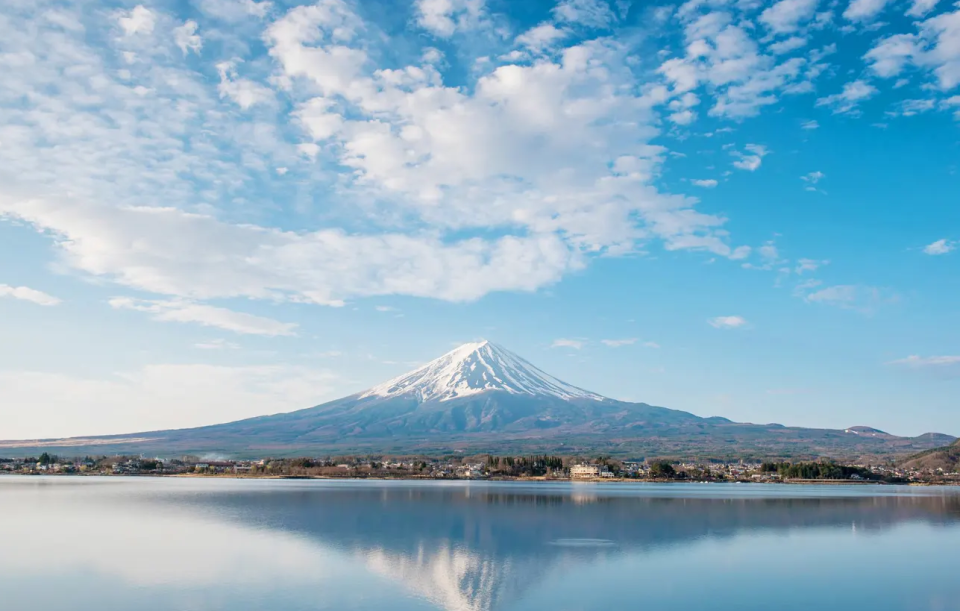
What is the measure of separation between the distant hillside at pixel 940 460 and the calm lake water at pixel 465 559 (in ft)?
266

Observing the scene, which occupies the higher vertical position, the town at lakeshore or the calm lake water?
the town at lakeshore

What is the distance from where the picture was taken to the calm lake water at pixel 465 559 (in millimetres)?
18144

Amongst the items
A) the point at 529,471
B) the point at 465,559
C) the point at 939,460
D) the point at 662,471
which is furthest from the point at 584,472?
the point at 465,559

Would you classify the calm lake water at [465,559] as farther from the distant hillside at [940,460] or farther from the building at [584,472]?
the distant hillside at [940,460]

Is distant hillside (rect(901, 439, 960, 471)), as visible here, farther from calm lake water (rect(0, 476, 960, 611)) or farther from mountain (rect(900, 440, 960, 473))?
calm lake water (rect(0, 476, 960, 611))

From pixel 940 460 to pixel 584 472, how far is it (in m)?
56.7

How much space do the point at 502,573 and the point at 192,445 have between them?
7374 inches

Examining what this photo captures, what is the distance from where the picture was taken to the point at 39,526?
105 ft

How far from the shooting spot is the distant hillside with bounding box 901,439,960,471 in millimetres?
113375

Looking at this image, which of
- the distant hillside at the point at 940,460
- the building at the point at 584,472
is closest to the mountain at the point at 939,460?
the distant hillside at the point at 940,460

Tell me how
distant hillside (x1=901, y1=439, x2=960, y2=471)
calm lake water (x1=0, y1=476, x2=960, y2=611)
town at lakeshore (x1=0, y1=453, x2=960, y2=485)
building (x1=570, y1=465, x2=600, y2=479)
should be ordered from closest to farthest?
calm lake water (x1=0, y1=476, x2=960, y2=611) → town at lakeshore (x1=0, y1=453, x2=960, y2=485) → building (x1=570, y1=465, x2=600, y2=479) → distant hillside (x1=901, y1=439, x2=960, y2=471)

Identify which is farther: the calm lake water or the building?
the building

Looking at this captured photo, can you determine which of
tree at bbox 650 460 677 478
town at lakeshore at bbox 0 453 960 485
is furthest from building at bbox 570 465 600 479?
tree at bbox 650 460 677 478

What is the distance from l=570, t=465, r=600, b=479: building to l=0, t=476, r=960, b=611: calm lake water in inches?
2258
